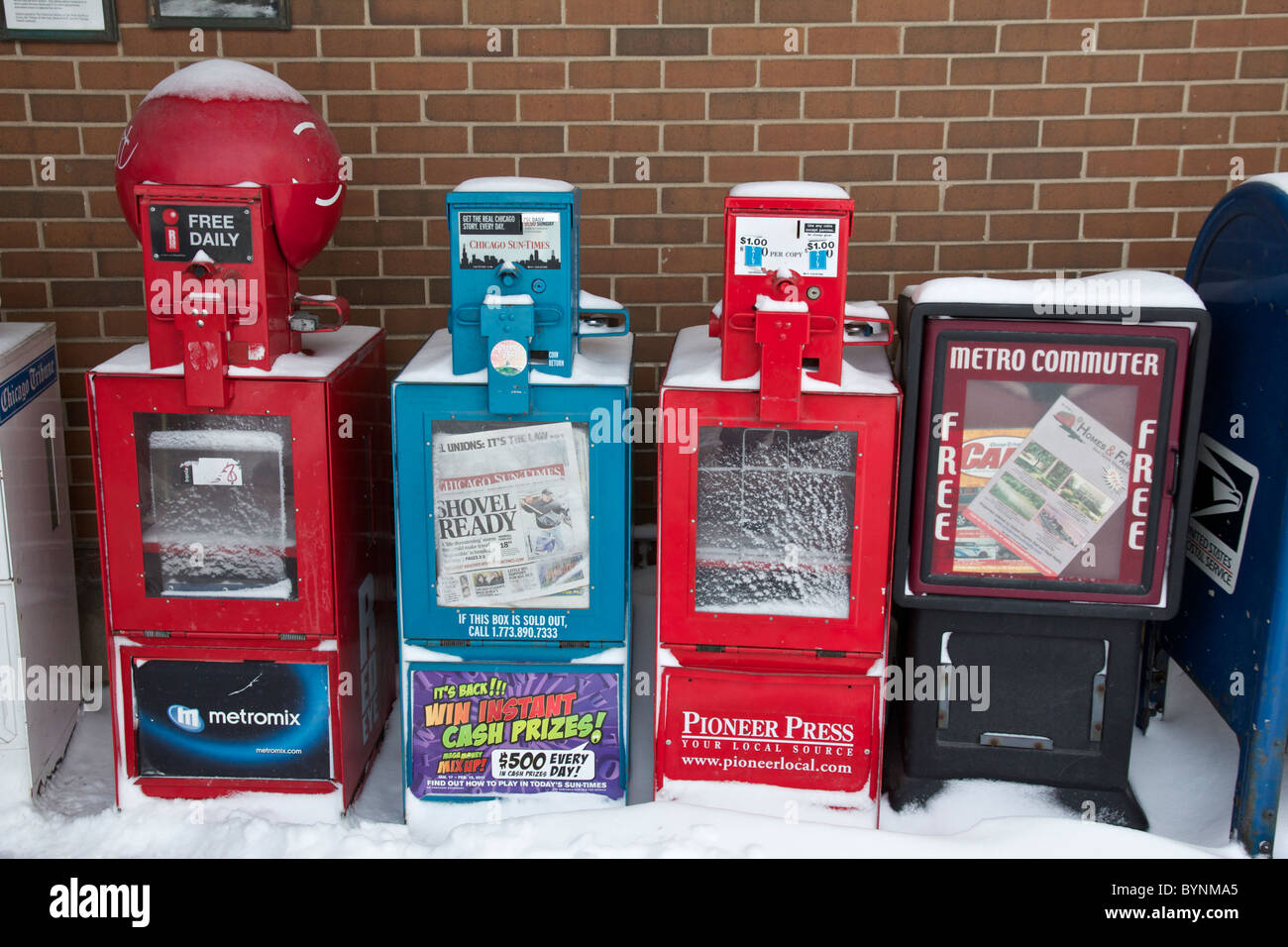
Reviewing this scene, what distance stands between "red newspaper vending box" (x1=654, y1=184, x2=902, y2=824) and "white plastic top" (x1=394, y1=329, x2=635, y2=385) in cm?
19

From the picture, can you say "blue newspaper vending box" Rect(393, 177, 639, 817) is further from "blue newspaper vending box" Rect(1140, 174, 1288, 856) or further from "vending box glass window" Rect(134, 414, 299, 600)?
"blue newspaper vending box" Rect(1140, 174, 1288, 856)

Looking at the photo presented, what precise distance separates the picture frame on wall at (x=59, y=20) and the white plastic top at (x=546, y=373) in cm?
179

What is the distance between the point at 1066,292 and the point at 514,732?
82.3 inches

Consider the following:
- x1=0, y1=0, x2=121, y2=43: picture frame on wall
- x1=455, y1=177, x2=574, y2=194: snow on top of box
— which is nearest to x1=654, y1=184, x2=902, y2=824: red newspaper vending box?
x1=455, y1=177, x2=574, y2=194: snow on top of box

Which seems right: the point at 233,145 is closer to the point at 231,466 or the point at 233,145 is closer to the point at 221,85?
the point at 221,85

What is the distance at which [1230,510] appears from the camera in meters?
3.26

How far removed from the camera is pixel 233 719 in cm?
346

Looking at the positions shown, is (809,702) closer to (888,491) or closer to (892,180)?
(888,491)

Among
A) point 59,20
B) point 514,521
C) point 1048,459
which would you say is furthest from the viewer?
point 59,20

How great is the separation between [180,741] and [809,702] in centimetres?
196

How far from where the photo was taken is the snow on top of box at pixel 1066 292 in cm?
308

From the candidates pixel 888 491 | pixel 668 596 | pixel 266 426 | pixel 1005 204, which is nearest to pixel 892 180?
pixel 1005 204

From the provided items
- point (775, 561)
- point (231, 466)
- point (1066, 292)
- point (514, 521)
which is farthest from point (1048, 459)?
point (231, 466)

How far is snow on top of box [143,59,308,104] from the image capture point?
3199 millimetres
